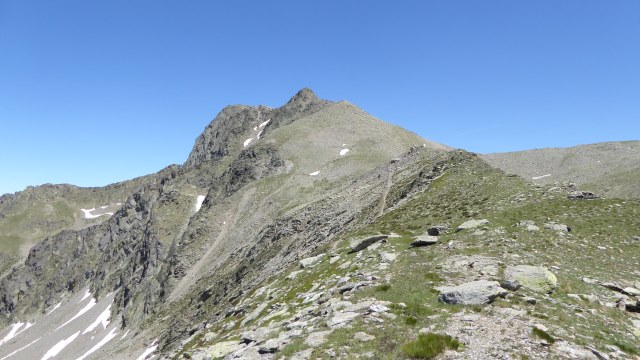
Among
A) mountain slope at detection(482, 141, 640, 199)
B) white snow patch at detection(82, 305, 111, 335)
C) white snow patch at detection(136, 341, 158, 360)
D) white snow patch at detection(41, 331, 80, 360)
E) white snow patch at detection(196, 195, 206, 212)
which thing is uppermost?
white snow patch at detection(196, 195, 206, 212)

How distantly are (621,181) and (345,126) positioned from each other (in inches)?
4103

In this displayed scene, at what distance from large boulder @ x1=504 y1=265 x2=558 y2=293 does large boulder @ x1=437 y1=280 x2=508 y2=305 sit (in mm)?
1478

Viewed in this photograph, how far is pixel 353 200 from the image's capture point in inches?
2940

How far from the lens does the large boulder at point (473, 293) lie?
59.3 feet

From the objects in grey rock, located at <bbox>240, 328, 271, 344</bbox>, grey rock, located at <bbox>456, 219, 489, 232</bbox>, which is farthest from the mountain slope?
grey rock, located at <bbox>240, 328, 271, 344</bbox>

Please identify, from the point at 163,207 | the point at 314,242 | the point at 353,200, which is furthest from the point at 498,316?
the point at 163,207

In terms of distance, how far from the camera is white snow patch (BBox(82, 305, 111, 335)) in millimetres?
145350

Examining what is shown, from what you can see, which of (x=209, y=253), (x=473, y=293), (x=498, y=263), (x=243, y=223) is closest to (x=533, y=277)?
(x=498, y=263)

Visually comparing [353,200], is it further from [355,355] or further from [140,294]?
[140,294]

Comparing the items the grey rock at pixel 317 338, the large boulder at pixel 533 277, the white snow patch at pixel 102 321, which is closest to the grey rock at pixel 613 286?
the large boulder at pixel 533 277

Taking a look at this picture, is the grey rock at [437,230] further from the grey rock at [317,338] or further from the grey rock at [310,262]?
the grey rock at [317,338]

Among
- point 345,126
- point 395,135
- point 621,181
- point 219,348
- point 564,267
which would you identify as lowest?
point 621,181

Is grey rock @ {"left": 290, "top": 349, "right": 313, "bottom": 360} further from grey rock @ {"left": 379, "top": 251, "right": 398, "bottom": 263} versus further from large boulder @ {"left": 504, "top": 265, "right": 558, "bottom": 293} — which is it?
grey rock @ {"left": 379, "top": 251, "right": 398, "bottom": 263}

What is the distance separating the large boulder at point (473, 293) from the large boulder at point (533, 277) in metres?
1.48
